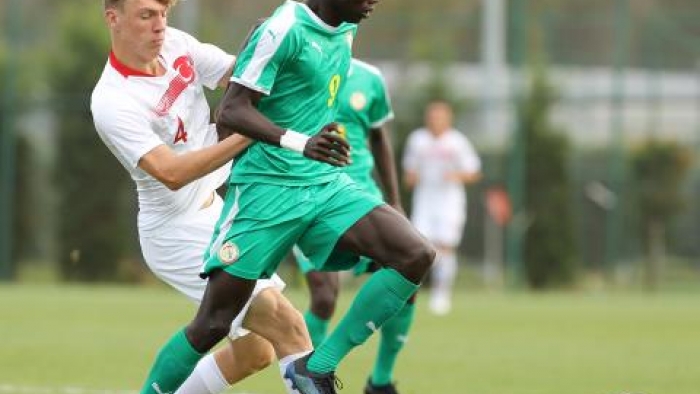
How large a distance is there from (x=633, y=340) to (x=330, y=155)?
8150 millimetres

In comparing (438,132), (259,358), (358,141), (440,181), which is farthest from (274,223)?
(440,181)

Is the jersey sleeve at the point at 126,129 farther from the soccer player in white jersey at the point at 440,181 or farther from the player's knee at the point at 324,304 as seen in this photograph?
the soccer player in white jersey at the point at 440,181

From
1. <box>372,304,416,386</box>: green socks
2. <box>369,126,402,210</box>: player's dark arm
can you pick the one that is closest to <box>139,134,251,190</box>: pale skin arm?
<box>369,126,402,210</box>: player's dark arm

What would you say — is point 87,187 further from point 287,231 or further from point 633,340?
point 287,231

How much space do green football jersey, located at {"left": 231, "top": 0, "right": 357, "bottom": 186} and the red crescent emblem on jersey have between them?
0.53 metres

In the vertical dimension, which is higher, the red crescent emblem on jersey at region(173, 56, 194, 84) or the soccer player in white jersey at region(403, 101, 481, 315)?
the red crescent emblem on jersey at region(173, 56, 194, 84)

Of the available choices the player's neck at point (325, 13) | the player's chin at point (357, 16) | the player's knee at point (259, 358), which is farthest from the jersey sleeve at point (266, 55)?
the player's knee at point (259, 358)

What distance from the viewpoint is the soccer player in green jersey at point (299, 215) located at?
6.82 meters

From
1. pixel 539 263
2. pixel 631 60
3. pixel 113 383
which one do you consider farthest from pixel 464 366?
pixel 631 60

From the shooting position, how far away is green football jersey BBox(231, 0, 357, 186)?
6.78 metres

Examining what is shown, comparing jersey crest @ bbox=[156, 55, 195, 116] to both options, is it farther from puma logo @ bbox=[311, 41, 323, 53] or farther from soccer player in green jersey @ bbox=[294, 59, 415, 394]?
soccer player in green jersey @ bbox=[294, 59, 415, 394]

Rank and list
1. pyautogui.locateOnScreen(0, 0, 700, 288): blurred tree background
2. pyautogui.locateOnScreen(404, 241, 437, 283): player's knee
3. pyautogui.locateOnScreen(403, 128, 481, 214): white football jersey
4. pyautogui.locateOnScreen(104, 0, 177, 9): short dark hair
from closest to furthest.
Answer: pyautogui.locateOnScreen(404, 241, 437, 283): player's knee
pyautogui.locateOnScreen(104, 0, 177, 9): short dark hair
pyautogui.locateOnScreen(403, 128, 481, 214): white football jersey
pyautogui.locateOnScreen(0, 0, 700, 288): blurred tree background

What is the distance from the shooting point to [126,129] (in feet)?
22.9

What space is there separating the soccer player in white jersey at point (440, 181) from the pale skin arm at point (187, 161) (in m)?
11.8
